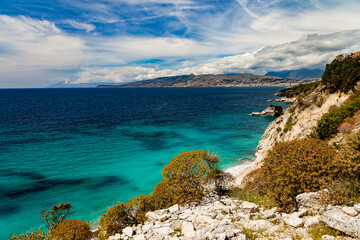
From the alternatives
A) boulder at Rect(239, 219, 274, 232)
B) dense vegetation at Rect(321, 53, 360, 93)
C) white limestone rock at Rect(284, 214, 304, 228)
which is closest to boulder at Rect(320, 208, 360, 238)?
white limestone rock at Rect(284, 214, 304, 228)

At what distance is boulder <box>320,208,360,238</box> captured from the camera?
265 inches

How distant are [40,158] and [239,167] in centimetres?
3519

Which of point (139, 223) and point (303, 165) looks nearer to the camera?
point (303, 165)

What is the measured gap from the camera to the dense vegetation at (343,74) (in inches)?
868

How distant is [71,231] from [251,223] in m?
12.6

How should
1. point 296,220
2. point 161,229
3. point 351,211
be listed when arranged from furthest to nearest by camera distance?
point 161,229, point 296,220, point 351,211

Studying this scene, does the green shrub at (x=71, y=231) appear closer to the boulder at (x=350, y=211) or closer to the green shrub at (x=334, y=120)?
the boulder at (x=350, y=211)

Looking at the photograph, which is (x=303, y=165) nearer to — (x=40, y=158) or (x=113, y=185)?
(x=113, y=185)

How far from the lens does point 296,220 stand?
337 inches

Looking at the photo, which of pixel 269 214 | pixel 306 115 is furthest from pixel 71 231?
pixel 306 115

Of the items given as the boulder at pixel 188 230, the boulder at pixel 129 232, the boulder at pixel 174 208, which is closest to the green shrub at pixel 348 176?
the boulder at pixel 188 230

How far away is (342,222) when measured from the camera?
7.11 metres

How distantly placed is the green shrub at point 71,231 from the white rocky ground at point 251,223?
10.8 feet

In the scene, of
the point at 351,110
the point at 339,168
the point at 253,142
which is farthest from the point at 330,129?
the point at 253,142
